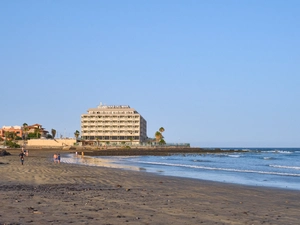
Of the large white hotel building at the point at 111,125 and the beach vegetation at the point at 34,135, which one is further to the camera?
the large white hotel building at the point at 111,125

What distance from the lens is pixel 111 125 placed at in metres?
184

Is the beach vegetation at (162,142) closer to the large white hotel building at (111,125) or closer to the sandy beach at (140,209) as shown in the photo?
the large white hotel building at (111,125)

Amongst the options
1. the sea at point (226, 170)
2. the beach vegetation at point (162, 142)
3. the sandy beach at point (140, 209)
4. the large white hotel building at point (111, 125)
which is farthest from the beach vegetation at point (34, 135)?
the sandy beach at point (140, 209)

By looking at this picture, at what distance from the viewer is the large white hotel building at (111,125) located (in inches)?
→ 7234

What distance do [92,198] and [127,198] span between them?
4.59 feet

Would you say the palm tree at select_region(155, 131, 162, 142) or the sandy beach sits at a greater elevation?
the palm tree at select_region(155, 131, 162, 142)

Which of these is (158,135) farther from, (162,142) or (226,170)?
(226,170)

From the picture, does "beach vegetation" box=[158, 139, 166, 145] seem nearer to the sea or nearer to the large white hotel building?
the large white hotel building

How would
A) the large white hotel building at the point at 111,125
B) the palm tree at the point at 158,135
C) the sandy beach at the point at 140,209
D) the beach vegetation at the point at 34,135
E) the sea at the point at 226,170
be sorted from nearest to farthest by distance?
the sandy beach at the point at 140,209 → the sea at the point at 226,170 → the beach vegetation at the point at 34,135 → the large white hotel building at the point at 111,125 → the palm tree at the point at 158,135

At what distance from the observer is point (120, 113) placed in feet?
611

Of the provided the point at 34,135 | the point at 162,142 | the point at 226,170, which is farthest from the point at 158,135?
the point at 226,170

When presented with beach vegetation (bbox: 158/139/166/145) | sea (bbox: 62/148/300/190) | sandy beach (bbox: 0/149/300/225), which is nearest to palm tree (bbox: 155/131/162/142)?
beach vegetation (bbox: 158/139/166/145)

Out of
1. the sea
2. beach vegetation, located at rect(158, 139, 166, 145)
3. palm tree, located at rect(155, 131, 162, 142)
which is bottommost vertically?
the sea

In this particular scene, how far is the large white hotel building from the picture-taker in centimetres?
18375
